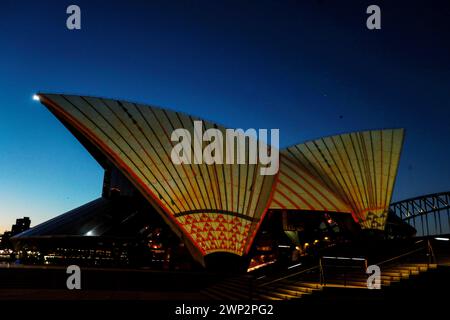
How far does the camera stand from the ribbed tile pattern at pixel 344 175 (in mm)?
18969

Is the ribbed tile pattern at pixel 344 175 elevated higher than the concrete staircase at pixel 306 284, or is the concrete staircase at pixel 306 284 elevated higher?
the ribbed tile pattern at pixel 344 175

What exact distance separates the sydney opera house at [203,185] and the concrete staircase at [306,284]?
12.8 feet

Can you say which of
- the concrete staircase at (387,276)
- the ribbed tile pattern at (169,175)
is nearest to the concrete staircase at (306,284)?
the concrete staircase at (387,276)

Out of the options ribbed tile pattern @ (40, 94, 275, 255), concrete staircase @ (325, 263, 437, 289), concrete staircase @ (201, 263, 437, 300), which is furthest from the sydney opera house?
concrete staircase @ (325, 263, 437, 289)

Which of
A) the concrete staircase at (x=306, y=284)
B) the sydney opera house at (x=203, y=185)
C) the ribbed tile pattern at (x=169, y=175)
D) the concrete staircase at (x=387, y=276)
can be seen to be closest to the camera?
the concrete staircase at (x=387, y=276)

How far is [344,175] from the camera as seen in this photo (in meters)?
20.9

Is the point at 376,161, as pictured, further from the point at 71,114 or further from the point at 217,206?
the point at 71,114

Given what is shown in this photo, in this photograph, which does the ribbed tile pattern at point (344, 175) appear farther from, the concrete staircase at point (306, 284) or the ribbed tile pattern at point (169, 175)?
the concrete staircase at point (306, 284)

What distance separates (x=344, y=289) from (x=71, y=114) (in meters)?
13.8

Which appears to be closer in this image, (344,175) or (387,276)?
(387,276)

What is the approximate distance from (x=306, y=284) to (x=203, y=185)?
8000 mm

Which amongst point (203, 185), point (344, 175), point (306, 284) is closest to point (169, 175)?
point (203, 185)

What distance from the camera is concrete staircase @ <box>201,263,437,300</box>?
1033 centimetres

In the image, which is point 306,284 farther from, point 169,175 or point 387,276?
point 169,175
